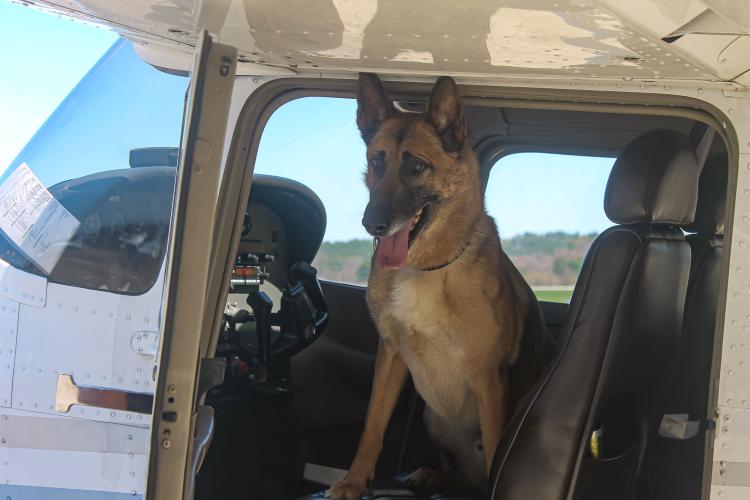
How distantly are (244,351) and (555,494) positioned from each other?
1462 millimetres

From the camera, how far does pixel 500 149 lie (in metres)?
3.54

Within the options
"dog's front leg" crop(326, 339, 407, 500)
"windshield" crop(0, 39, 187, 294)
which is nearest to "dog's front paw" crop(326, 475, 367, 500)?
"dog's front leg" crop(326, 339, 407, 500)

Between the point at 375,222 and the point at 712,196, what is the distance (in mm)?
1060

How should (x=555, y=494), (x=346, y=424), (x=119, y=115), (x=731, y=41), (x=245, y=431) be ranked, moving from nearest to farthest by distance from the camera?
(x=731, y=41)
(x=555, y=494)
(x=119, y=115)
(x=245, y=431)
(x=346, y=424)

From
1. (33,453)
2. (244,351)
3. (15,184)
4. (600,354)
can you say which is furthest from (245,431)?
(600,354)

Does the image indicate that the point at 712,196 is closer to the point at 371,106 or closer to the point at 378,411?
the point at 371,106

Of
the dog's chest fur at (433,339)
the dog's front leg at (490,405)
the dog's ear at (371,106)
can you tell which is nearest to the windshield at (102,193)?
the dog's ear at (371,106)

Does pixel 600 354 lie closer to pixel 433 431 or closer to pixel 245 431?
pixel 433 431

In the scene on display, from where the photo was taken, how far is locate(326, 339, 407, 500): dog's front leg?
2572 millimetres

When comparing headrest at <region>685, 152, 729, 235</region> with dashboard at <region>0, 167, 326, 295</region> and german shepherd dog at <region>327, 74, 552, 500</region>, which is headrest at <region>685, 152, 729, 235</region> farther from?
dashboard at <region>0, 167, 326, 295</region>

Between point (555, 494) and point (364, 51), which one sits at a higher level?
point (364, 51)

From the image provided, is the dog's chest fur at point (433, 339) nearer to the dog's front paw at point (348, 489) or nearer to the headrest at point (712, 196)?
the dog's front paw at point (348, 489)

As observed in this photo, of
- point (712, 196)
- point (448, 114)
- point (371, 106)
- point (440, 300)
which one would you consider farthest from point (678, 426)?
point (371, 106)

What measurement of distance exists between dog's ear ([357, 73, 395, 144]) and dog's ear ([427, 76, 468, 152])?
0.50 feet
